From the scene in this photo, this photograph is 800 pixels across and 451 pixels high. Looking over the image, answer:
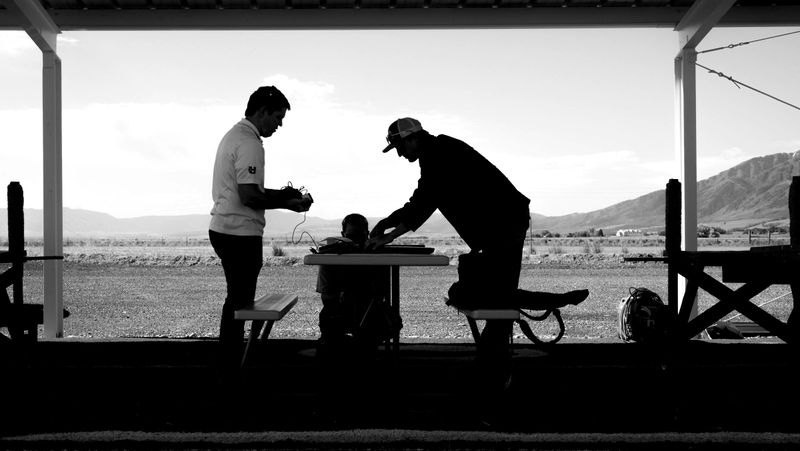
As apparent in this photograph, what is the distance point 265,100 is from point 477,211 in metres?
1.47

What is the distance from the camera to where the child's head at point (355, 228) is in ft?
21.1

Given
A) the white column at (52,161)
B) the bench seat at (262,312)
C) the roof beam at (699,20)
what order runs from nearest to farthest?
the bench seat at (262,312) → the roof beam at (699,20) → the white column at (52,161)

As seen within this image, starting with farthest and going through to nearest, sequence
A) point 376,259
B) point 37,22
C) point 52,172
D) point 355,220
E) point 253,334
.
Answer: point 52,172
point 37,22
point 355,220
point 253,334
point 376,259

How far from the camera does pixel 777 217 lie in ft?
477

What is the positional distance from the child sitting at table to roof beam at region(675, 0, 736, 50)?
13.0ft

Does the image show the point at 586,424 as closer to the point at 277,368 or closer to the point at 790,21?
the point at 277,368

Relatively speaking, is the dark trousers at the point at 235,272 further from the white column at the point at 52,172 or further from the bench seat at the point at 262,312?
the white column at the point at 52,172

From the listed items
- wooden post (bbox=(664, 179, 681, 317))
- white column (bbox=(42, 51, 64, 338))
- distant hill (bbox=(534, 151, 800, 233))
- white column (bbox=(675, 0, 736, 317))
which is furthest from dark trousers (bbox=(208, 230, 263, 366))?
distant hill (bbox=(534, 151, 800, 233))

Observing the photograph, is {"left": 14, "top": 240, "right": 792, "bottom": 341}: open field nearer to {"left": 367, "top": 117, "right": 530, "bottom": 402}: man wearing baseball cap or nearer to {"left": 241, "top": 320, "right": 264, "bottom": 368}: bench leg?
{"left": 241, "top": 320, "right": 264, "bottom": 368}: bench leg

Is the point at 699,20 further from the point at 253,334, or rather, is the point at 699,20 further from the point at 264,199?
the point at 253,334

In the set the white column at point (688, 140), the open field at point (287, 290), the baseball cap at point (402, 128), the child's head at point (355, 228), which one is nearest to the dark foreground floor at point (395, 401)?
the child's head at point (355, 228)

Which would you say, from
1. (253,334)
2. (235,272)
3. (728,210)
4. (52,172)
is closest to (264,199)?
(235,272)

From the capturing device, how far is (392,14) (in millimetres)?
8406

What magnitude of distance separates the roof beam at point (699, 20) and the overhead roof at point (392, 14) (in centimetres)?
16
